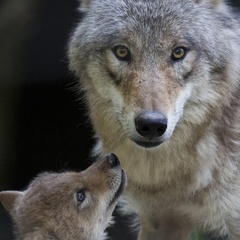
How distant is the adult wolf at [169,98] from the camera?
369cm

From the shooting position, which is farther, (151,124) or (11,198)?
(11,198)

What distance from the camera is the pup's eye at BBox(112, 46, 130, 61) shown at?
377cm

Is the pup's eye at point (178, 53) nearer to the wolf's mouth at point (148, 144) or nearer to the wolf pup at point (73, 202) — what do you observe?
the wolf's mouth at point (148, 144)

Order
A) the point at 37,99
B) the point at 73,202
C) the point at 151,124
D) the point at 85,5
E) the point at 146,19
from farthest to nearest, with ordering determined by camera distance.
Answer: the point at 37,99
the point at 85,5
the point at 146,19
the point at 73,202
the point at 151,124

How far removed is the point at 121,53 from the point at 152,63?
183 millimetres

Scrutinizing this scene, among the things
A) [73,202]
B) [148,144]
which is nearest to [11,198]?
[73,202]

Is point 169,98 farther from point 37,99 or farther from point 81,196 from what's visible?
point 37,99

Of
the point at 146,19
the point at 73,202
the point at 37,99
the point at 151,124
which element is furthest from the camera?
the point at 37,99

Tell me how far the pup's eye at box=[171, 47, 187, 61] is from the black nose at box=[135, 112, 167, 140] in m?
0.35

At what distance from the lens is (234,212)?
4.17 meters

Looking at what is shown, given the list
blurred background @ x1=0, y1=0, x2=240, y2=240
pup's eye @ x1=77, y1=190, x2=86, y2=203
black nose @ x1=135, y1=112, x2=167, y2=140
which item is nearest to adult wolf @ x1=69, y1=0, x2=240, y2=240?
black nose @ x1=135, y1=112, x2=167, y2=140

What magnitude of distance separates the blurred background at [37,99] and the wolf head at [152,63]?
1727 mm

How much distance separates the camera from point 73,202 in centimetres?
367

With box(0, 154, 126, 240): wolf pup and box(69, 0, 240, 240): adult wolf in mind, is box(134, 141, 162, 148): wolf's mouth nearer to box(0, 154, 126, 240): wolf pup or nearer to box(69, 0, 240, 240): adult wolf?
box(69, 0, 240, 240): adult wolf
